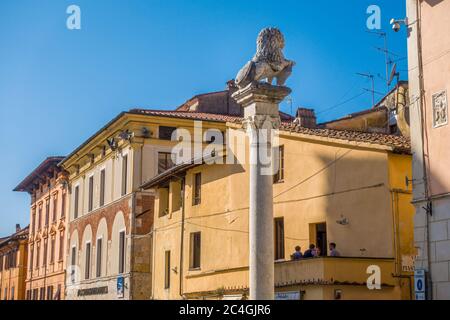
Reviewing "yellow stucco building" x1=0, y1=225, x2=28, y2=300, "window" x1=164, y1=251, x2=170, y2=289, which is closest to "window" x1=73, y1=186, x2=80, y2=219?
"window" x1=164, y1=251, x2=170, y2=289

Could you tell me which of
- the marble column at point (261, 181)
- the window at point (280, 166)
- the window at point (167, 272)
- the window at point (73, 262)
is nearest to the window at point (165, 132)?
the window at point (167, 272)

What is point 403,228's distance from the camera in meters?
19.2

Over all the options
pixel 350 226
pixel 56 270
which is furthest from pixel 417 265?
pixel 56 270

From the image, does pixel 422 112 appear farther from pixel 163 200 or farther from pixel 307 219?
pixel 163 200

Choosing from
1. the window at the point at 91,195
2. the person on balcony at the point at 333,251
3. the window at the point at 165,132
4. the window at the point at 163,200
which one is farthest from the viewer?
the window at the point at 91,195

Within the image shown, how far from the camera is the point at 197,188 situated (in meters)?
27.3

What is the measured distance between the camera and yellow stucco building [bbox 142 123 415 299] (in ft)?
62.7

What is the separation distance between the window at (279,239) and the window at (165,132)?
1084 centimetres

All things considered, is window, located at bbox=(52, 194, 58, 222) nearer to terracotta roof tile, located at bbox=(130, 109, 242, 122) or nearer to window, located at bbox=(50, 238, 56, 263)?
window, located at bbox=(50, 238, 56, 263)

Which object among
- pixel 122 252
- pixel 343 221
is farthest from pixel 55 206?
pixel 343 221

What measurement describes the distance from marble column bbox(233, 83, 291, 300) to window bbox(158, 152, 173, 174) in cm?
1972

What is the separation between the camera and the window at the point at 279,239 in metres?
22.9

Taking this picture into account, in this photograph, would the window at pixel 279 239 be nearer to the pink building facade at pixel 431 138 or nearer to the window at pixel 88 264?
the pink building facade at pixel 431 138
